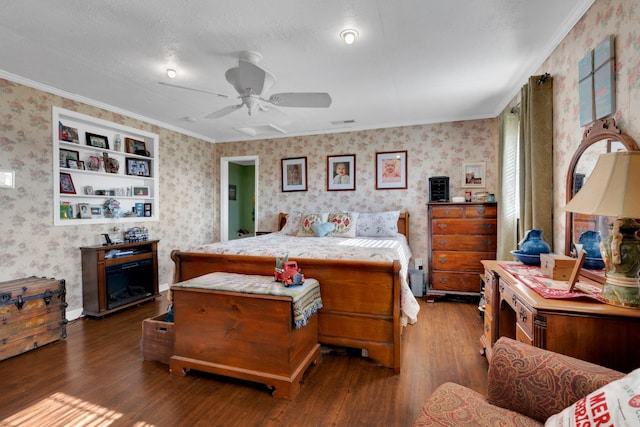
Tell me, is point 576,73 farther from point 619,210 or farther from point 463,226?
point 463,226

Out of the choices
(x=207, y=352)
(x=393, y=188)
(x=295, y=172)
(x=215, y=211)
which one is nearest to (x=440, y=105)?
(x=393, y=188)

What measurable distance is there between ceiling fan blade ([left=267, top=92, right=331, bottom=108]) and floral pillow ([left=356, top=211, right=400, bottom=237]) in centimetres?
200

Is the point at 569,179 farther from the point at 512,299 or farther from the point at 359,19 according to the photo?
the point at 359,19

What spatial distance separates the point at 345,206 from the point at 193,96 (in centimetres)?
260

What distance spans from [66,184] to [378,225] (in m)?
3.71

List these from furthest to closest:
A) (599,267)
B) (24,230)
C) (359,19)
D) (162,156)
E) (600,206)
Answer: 1. (162,156)
2. (24,230)
3. (359,19)
4. (599,267)
5. (600,206)

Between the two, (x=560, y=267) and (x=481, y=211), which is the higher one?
(x=481, y=211)

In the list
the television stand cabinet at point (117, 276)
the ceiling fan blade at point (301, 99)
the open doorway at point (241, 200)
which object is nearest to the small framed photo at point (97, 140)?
the television stand cabinet at point (117, 276)

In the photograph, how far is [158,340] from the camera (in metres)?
2.38

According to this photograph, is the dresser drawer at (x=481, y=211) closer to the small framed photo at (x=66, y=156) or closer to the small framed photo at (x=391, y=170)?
the small framed photo at (x=391, y=170)

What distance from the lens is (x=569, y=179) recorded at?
7.04 feet

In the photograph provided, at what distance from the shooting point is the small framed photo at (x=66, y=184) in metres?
3.35

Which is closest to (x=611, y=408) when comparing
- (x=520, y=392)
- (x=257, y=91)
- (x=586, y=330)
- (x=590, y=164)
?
(x=520, y=392)

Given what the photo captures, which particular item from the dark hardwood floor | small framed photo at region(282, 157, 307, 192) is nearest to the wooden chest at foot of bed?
the dark hardwood floor
